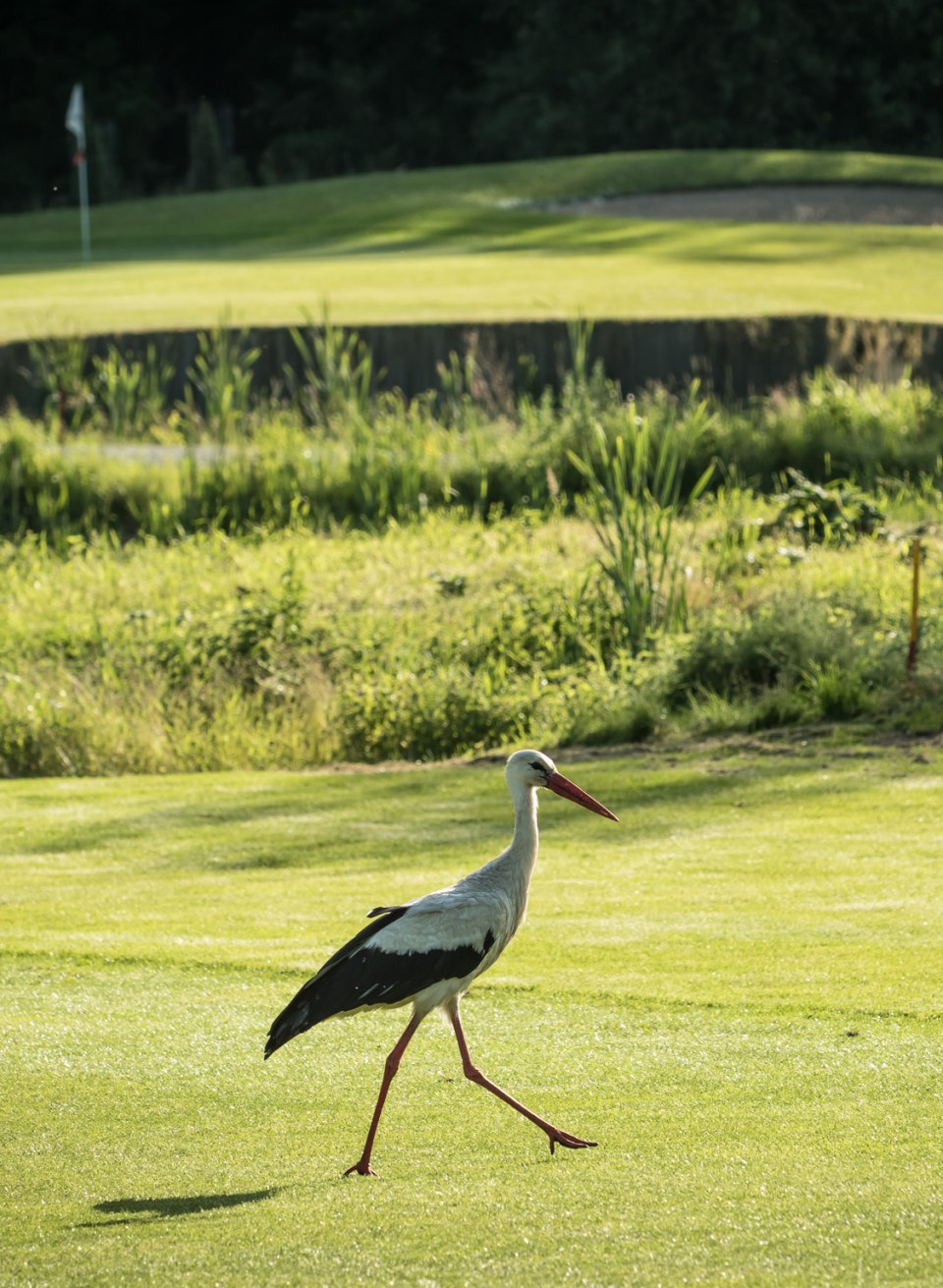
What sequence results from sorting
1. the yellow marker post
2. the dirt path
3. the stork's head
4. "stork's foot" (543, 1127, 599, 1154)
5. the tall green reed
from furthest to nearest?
the dirt path → the tall green reed → the yellow marker post → the stork's head → "stork's foot" (543, 1127, 599, 1154)

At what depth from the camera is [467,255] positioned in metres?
27.3

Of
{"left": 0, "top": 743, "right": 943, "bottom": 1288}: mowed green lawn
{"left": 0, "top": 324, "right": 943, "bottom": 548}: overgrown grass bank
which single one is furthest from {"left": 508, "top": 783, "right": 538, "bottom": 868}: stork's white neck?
{"left": 0, "top": 324, "right": 943, "bottom": 548}: overgrown grass bank

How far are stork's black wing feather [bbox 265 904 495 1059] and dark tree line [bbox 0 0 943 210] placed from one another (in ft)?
142

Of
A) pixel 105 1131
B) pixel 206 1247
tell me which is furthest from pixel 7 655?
pixel 206 1247

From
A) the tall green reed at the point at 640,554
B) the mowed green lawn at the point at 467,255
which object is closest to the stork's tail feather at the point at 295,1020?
the tall green reed at the point at 640,554

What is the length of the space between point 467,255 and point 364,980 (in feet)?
78.8

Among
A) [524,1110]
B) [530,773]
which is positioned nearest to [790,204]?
[530,773]

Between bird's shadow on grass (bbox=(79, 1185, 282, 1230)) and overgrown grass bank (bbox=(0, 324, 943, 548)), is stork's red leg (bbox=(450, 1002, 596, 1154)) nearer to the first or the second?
bird's shadow on grass (bbox=(79, 1185, 282, 1230))

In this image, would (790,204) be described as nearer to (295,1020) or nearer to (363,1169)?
(295,1020)

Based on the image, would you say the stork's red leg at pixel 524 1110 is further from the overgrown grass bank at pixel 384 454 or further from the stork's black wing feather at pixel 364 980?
the overgrown grass bank at pixel 384 454

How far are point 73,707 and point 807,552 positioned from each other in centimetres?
606

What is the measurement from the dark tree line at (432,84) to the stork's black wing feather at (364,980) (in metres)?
43.4

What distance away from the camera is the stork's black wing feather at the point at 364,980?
13.9ft

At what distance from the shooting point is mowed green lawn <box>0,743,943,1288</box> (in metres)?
3.88
